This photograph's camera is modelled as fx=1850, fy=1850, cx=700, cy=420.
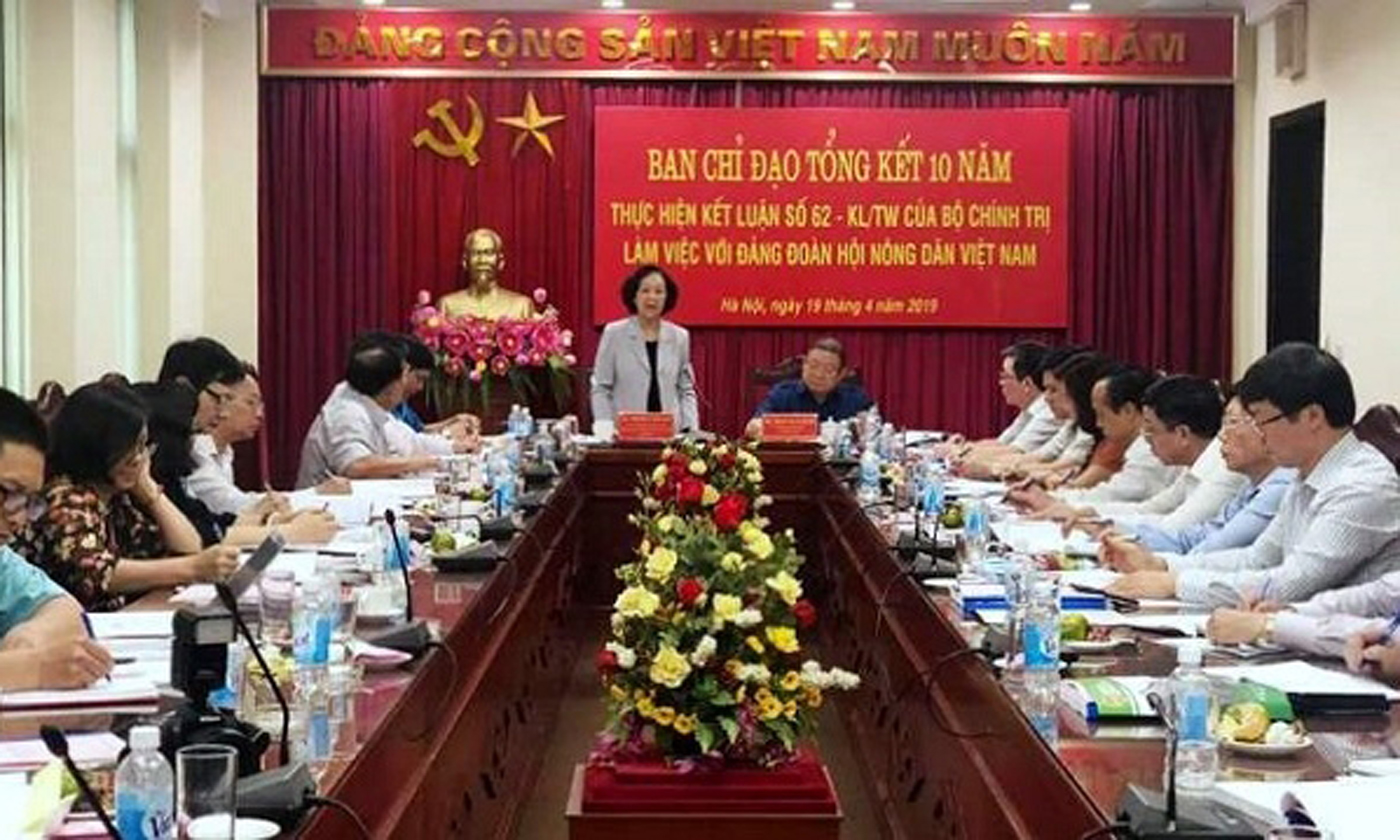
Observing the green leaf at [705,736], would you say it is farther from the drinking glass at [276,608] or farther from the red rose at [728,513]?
the drinking glass at [276,608]

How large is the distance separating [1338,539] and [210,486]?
10.0 feet

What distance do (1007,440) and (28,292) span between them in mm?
3748

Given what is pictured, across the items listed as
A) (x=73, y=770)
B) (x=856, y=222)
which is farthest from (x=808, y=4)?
(x=73, y=770)

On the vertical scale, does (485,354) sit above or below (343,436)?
above

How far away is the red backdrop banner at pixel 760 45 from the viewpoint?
356 inches

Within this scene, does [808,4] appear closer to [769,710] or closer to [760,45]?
[760,45]

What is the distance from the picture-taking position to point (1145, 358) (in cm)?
923

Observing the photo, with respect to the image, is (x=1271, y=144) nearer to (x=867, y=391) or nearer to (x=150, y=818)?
(x=867, y=391)

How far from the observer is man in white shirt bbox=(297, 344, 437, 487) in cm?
614

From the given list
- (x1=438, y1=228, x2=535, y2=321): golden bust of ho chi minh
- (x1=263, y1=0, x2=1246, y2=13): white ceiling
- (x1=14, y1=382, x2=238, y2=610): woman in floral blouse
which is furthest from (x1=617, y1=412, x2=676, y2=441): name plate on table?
(x1=14, y1=382, x2=238, y2=610): woman in floral blouse

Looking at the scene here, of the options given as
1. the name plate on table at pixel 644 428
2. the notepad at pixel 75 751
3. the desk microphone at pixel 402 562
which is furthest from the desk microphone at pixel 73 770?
the name plate on table at pixel 644 428

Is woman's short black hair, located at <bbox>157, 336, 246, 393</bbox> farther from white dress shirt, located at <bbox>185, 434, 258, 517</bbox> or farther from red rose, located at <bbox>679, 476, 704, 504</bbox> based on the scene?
red rose, located at <bbox>679, 476, 704, 504</bbox>

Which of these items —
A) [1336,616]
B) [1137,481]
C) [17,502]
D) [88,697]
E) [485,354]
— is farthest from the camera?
[485,354]

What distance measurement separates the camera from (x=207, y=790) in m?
1.65
